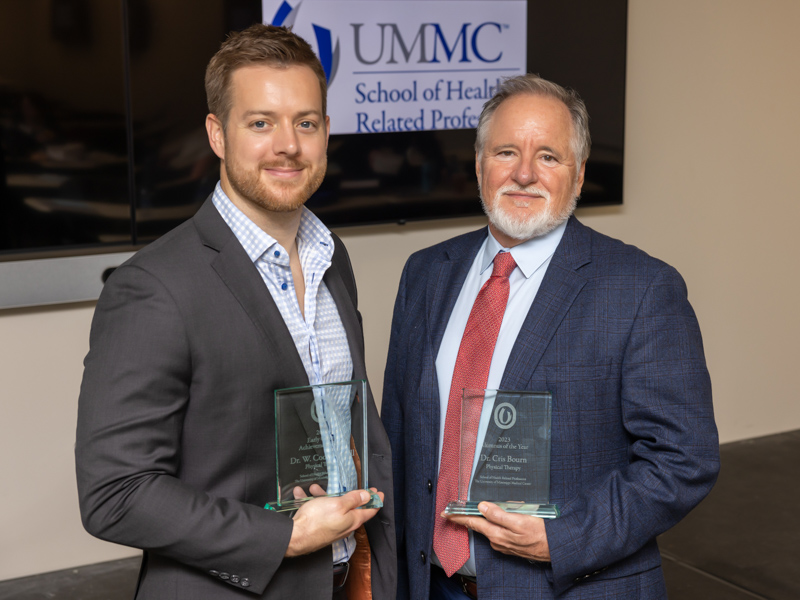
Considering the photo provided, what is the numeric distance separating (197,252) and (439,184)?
2598mm

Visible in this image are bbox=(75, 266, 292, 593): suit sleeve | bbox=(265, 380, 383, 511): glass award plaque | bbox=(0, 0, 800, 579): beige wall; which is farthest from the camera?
bbox=(0, 0, 800, 579): beige wall

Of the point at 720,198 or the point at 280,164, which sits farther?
the point at 720,198

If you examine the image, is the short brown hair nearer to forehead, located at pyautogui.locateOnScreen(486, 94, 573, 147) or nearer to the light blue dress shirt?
forehead, located at pyautogui.locateOnScreen(486, 94, 573, 147)

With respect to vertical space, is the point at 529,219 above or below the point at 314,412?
above

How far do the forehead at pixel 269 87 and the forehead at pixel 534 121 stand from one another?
1.71ft

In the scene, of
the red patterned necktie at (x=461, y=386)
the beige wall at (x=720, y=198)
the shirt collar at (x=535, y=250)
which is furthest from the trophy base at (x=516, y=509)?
the beige wall at (x=720, y=198)

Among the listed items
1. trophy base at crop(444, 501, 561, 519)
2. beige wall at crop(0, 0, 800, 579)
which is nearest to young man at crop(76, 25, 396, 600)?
trophy base at crop(444, 501, 561, 519)

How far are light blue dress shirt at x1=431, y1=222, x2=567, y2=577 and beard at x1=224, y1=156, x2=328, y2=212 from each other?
544 millimetres

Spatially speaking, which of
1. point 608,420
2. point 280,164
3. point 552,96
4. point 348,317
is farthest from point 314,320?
point 552,96

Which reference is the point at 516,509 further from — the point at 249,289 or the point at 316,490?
the point at 249,289

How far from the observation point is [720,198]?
4.96 meters

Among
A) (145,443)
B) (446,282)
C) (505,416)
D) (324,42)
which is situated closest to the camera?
(145,443)

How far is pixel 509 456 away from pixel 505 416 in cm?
8

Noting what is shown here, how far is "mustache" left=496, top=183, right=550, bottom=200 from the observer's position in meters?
2.01
